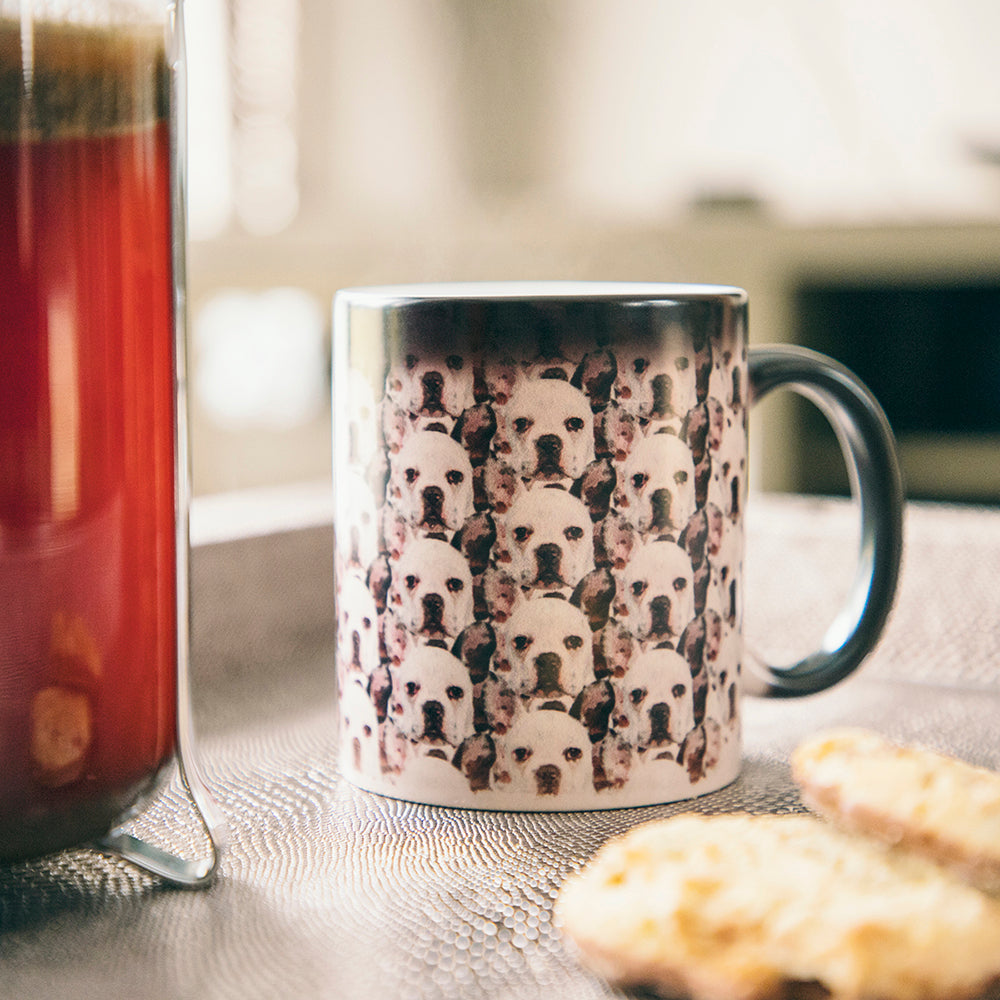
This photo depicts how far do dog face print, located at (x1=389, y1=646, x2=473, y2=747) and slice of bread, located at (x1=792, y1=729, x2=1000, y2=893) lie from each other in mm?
106

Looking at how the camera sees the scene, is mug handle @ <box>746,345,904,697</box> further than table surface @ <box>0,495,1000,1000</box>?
Yes

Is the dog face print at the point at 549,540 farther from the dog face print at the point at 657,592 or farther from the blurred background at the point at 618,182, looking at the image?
the blurred background at the point at 618,182

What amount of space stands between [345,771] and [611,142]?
2.61 metres

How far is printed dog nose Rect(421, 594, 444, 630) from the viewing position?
1.22 ft

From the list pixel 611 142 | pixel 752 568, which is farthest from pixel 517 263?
pixel 752 568

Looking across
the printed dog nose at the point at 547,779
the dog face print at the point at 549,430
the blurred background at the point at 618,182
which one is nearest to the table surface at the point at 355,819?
the printed dog nose at the point at 547,779

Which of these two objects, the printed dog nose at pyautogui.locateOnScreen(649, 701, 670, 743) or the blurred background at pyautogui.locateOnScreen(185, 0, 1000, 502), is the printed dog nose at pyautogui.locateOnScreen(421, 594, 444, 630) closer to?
the printed dog nose at pyautogui.locateOnScreen(649, 701, 670, 743)

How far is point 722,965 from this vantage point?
236 mm

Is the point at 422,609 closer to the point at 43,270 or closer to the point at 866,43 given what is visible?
the point at 43,270

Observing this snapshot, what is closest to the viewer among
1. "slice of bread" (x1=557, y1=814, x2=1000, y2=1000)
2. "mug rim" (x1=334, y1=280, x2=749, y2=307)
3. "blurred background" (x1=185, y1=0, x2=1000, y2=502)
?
"slice of bread" (x1=557, y1=814, x2=1000, y2=1000)

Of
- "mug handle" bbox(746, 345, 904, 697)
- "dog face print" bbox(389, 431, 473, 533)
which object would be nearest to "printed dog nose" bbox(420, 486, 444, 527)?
"dog face print" bbox(389, 431, 473, 533)

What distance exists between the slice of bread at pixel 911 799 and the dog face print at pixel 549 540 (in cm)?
9

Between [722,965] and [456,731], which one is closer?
[722,965]

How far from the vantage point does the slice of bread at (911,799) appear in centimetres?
27
